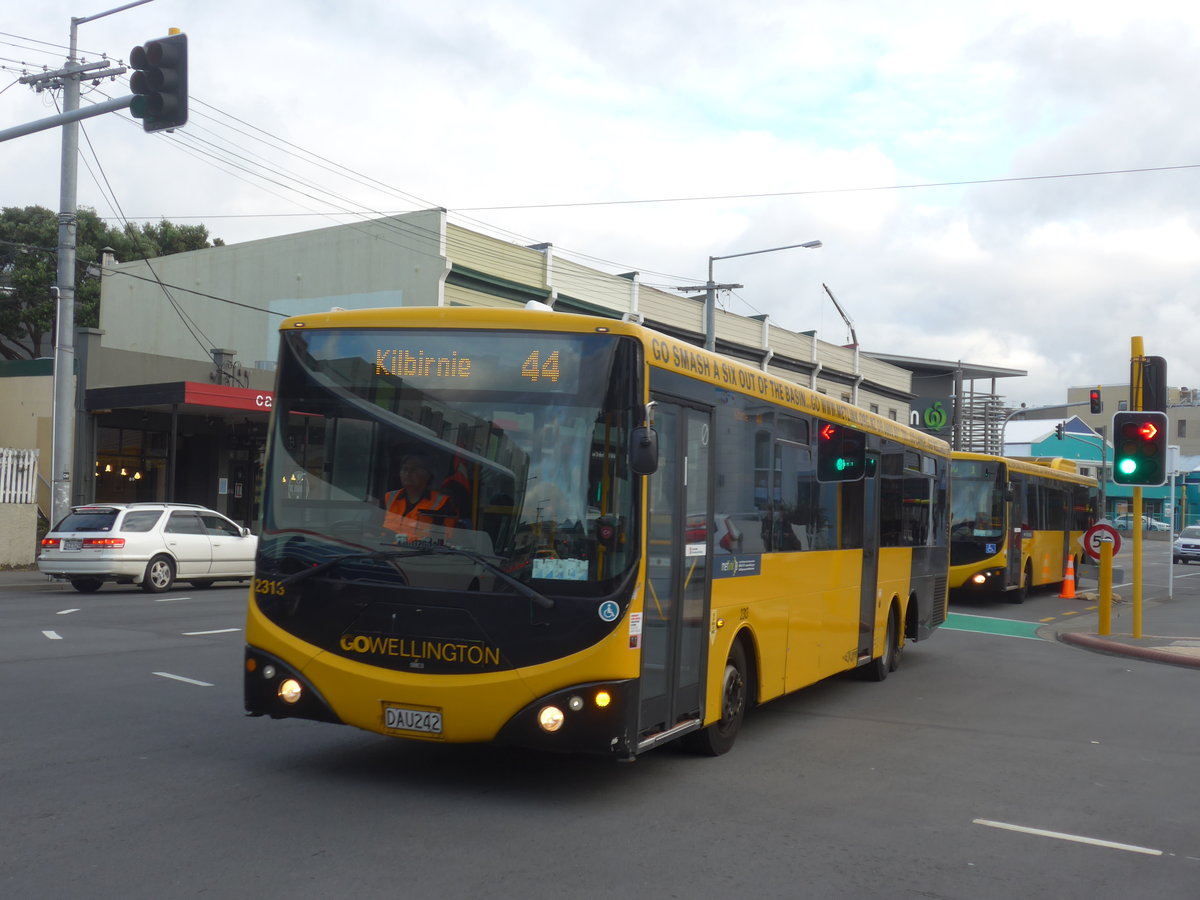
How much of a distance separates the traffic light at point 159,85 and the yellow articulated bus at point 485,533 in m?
6.00

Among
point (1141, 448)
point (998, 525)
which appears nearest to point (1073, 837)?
point (1141, 448)

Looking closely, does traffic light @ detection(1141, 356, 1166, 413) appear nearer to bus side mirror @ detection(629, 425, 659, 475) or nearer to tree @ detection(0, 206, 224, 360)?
bus side mirror @ detection(629, 425, 659, 475)

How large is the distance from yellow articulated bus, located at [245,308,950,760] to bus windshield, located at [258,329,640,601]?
0.01 metres

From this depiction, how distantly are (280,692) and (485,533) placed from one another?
163 cm

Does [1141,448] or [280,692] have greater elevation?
[1141,448]

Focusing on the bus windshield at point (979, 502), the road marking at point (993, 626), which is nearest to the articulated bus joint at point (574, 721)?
the road marking at point (993, 626)

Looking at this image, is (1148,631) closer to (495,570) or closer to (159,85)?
(495,570)

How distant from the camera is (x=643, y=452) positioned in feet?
22.5

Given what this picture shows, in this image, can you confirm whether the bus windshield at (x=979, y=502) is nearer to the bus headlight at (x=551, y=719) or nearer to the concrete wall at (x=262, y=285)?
the concrete wall at (x=262, y=285)

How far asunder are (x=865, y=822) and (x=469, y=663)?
2.46 m

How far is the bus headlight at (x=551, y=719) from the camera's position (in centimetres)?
691

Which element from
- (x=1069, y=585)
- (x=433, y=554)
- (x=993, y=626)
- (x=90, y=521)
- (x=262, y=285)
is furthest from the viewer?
(x=262, y=285)

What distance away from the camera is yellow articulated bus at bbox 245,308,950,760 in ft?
22.8

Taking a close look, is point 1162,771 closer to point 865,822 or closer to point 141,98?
point 865,822
